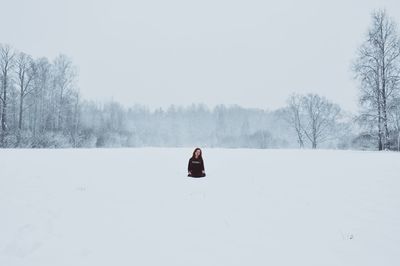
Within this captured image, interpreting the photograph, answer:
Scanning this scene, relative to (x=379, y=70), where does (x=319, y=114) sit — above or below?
below

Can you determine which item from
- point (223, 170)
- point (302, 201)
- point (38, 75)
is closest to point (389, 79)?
point (223, 170)

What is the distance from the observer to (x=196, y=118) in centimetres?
9406

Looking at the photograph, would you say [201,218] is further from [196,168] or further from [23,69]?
[23,69]

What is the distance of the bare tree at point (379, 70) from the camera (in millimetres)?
22391

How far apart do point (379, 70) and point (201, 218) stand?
23.4 m

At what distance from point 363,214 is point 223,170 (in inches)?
292

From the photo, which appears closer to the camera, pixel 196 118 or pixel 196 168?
pixel 196 168

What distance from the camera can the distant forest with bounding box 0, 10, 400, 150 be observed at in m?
22.9

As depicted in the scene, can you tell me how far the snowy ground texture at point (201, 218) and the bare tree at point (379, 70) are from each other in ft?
41.1

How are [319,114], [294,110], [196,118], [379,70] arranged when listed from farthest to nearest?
1. [196,118]
2. [294,110]
3. [319,114]
4. [379,70]

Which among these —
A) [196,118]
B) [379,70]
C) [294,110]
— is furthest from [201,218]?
[196,118]

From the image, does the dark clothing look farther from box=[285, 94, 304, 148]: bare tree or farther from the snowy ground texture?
box=[285, 94, 304, 148]: bare tree

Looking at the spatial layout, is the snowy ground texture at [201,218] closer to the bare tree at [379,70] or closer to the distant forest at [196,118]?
the bare tree at [379,70]

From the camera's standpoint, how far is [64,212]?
6680 millimetres
